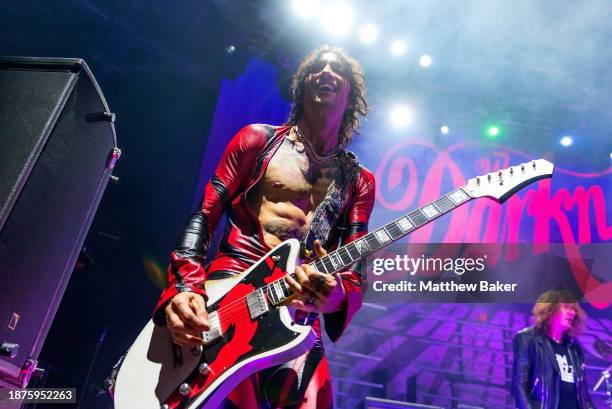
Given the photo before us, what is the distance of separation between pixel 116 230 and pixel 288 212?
321cm

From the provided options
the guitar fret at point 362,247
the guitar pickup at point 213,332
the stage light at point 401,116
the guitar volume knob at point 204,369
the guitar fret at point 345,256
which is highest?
the stage light at point 401,116

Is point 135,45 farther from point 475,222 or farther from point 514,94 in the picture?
point 514,94

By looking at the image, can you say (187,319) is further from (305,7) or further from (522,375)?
(305,7)

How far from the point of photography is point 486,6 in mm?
6238

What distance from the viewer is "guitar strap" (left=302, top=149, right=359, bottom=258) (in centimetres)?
215

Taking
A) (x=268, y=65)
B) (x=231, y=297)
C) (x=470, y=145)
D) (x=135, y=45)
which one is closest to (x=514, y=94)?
(x=470, y=145)

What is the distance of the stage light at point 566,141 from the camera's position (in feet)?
24.1

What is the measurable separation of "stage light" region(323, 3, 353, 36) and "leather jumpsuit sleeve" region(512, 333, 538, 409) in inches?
179

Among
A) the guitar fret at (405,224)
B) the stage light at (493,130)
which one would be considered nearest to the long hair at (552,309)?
the stage light at (493,130)

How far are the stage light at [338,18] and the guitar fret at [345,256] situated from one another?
5.01m

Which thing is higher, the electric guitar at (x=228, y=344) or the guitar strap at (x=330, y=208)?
the guitar strap at (x=330, y=208)

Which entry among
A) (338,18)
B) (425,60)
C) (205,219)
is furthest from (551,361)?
(338,18)

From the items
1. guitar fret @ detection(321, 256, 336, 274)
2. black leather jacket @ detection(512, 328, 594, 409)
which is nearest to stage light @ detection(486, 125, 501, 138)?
black leather jacket @ detection(512, 328, 594, 409)

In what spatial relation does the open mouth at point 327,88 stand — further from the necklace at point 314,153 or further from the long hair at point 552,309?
the long hair at point 552,309
